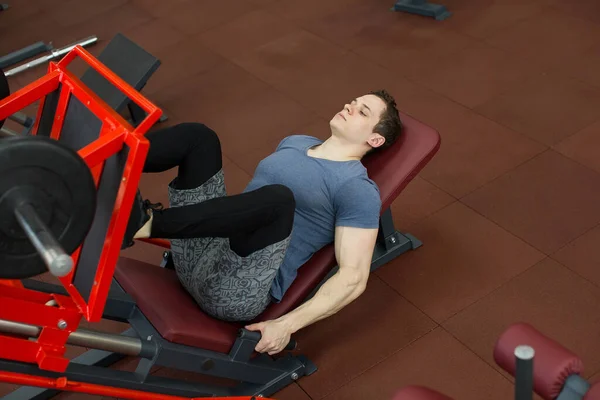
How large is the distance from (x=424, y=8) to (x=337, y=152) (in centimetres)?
205

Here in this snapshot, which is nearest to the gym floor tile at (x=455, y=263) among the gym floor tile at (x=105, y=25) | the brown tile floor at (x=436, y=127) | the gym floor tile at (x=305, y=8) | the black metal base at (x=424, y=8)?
the brown tile floor at (x=436, y=127)

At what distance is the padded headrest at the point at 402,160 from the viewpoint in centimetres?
217

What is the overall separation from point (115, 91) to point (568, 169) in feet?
5.66

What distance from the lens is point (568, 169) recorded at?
281cm

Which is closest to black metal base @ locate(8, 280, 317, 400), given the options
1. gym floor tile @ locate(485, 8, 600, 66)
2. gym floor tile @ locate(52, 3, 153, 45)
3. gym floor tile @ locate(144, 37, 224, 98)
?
gym floor tile @ locate(144, 37, 224, 98)

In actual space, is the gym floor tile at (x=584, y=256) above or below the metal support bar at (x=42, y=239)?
below

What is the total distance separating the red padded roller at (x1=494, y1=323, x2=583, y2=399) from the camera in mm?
1401

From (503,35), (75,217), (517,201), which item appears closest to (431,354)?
(517,201)

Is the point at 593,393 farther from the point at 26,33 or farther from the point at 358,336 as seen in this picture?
the point at 26,33

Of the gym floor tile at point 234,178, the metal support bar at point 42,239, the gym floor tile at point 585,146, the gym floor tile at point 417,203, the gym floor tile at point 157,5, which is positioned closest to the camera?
the metal support bar at point 42,239

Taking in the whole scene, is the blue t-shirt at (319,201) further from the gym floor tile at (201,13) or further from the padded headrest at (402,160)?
the gym floor tile at (201,13)

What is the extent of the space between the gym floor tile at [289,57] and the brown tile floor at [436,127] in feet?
0.04

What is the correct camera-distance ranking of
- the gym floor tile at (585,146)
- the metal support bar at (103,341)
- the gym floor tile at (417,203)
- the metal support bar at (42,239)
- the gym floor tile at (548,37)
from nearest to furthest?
the metal support bar at (42,239) < the metal support bar at (103,341) < the gym floor tile at (417,203) < the gym floor tile at (585,146) < the gym floor tile at (548,37)

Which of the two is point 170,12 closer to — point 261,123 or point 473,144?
point 261,123
